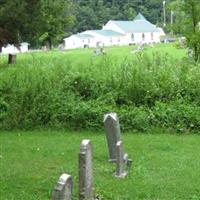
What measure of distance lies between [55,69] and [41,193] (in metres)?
7.81

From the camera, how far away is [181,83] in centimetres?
1448

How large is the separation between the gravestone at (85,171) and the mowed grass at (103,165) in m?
0.49

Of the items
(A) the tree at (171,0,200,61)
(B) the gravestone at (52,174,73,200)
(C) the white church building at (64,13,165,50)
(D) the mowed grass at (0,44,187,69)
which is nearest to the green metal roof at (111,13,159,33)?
(C) the white church building at (64,13,165,50)

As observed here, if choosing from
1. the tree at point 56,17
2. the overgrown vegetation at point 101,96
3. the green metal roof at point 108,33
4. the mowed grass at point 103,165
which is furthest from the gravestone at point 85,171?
the green metal roof at point 108,33

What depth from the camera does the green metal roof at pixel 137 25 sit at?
406 ft

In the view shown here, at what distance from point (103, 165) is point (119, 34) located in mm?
120415

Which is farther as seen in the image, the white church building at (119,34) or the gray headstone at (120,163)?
the white church building at (119,34)

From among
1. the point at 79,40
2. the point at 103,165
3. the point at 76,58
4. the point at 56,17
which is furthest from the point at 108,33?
the point at 103,165

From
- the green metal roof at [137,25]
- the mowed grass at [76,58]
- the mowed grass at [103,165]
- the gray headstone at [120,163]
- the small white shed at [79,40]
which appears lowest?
the mowed grass at [103,165]

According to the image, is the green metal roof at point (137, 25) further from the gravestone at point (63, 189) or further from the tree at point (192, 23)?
the gravestone at point (63, 189)

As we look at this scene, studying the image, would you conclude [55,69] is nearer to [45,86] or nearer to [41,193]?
[45,86]

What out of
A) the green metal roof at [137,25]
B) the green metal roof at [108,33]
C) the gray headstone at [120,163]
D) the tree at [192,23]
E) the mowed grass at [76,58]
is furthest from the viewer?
the green metal roof at [137,25]

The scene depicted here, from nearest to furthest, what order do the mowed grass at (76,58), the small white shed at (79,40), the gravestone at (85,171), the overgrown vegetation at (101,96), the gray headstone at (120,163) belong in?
the gravestone at (85,171)
the gray headstone at (120,163)
the overgrown vegetation at (101,96)
the mowed grass at (76,58)
the small white shed at (79,40)

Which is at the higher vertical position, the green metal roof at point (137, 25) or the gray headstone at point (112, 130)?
the green metal roof at point (137, 25)
